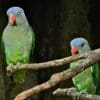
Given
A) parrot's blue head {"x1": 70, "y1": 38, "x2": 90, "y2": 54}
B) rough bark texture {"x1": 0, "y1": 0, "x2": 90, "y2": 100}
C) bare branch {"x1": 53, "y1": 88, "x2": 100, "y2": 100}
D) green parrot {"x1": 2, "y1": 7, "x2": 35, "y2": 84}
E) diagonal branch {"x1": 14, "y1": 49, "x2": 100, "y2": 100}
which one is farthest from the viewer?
rough bark texture {"x1": 0, "y1": 0, "x2": 90, "y2": 100}

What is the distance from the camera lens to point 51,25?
3.71m

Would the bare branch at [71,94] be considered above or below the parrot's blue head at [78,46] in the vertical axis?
below

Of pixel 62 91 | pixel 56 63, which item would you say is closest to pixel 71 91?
pixel 62 91

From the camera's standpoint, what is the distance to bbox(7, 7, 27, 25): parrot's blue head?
2.75m

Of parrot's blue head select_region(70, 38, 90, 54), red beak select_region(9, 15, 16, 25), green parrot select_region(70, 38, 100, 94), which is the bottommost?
green parrot select_region(70, 38, 100, 94)

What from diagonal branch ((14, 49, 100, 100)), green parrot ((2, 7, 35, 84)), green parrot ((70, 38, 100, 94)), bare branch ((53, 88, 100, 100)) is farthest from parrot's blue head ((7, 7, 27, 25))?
diagonal branch ((14, 49, 100, 100))

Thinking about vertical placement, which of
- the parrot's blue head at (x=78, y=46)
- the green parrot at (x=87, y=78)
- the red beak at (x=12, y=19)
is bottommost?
the green parrot at (x=87, y=78)

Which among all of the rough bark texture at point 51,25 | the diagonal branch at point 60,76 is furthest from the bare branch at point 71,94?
the rough bark texture at point 51,25

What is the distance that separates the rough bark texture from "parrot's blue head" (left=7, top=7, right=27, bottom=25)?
30.9 inches

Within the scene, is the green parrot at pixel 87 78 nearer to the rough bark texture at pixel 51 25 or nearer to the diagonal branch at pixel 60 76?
the diagonal branch at pixel 60 76

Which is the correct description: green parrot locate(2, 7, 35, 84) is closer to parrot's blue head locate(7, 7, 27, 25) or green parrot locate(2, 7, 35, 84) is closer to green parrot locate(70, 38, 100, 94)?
parrot's blue head locate(7, 7, 27, 25)

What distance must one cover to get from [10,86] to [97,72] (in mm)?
1141

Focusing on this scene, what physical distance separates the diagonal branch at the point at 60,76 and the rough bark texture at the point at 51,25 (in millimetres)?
1643

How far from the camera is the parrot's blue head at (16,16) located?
2.75 meters
